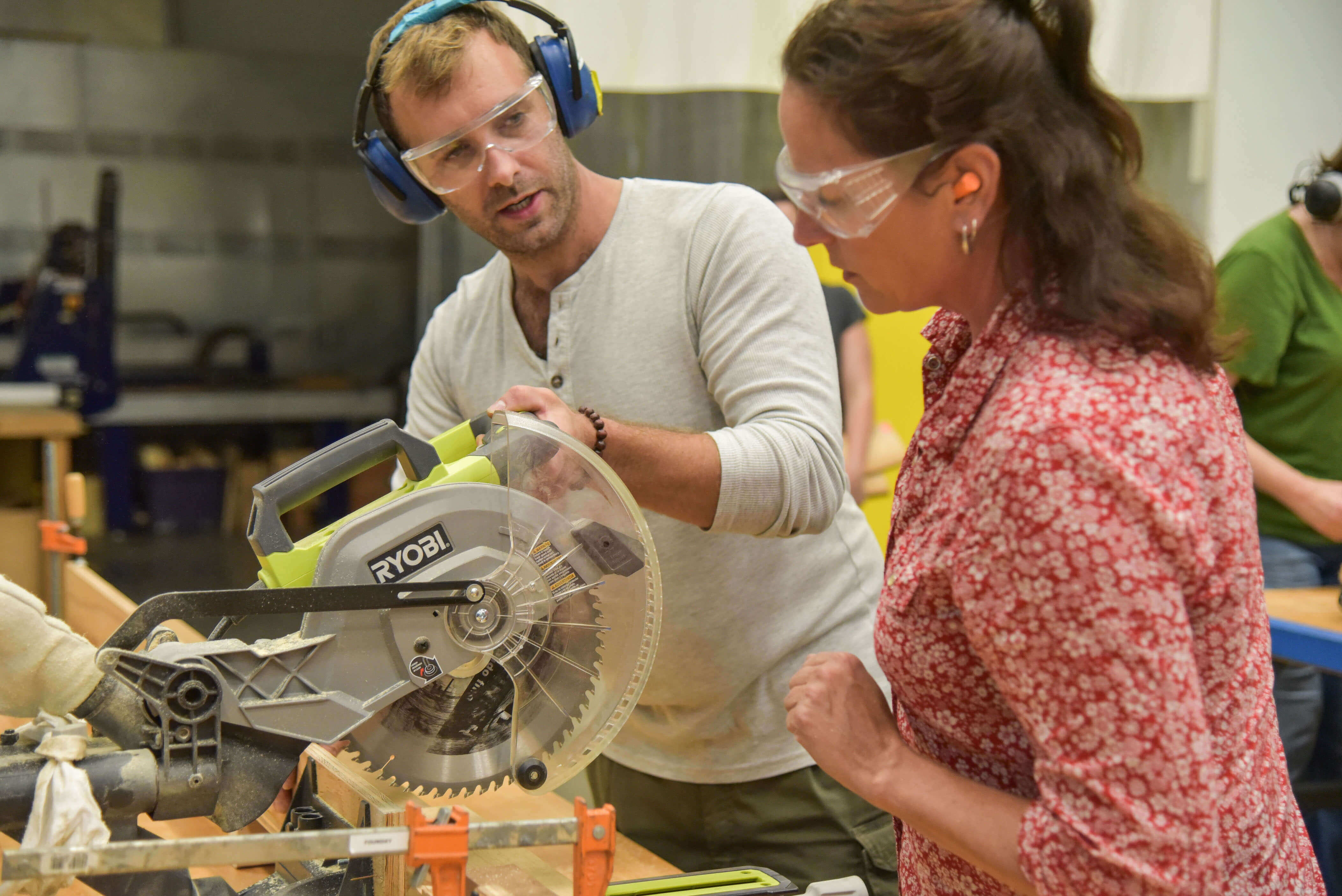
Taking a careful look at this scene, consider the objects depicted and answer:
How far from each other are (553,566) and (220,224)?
301 inches

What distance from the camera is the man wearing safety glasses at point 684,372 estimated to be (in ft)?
4.54

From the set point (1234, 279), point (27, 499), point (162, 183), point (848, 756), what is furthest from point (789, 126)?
point (162, 183)

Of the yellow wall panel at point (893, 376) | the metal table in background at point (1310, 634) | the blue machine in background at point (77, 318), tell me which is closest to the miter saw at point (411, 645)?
the metal table in background at point (1310, 634)

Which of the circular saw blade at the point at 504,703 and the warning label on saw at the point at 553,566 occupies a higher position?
the warning label on saw at the point at 553,566

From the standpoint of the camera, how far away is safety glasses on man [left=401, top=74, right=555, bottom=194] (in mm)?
1398

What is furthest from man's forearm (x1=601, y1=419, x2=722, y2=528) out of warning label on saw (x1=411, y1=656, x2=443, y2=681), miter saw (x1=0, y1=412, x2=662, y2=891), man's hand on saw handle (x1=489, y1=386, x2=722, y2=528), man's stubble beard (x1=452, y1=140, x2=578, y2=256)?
man's stubble beard (x1=452, y1=140, x2=578, y2=256)

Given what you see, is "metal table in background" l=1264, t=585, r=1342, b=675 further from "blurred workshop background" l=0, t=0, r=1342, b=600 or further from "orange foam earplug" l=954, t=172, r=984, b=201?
"blurred workshop background" l=0, t=0, r=1342, b=600

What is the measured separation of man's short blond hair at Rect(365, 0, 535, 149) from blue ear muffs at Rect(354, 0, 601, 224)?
0.01 m

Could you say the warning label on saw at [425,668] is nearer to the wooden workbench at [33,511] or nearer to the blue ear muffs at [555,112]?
the blue ear muffs at [555,112]

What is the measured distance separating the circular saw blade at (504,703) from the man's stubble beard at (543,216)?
0.59 metres

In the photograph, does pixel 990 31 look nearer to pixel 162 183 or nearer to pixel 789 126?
pixel 789 126

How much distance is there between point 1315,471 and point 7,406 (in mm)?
4224

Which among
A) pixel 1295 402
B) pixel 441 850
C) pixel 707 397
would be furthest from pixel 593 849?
pixel 1295 402

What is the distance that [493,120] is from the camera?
140 centimetres
